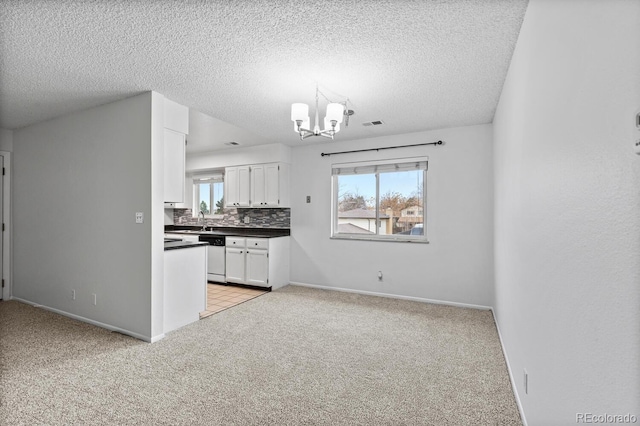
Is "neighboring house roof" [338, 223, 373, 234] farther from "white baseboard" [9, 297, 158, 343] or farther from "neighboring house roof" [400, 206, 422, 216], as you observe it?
"white baseboard" [9, 297, 158, 343]

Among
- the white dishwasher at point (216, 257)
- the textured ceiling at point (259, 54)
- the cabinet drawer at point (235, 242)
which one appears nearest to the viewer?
the textured ceiling at point (259, 54)

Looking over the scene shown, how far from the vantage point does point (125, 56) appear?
2.40 meters

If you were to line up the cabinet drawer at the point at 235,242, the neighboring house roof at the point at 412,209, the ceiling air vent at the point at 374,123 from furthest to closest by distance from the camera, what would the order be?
the cabinet drawer at the point at 235,242
the neighboring house roof at the point at 412,209
the ceiling air vent at the point at 374,123

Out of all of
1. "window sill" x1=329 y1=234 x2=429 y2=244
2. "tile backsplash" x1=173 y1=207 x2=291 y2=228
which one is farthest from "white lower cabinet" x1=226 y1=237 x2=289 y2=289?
"window sill" x1=329 y1=234 x2=429 y2=244

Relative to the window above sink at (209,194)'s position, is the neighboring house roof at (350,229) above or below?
below

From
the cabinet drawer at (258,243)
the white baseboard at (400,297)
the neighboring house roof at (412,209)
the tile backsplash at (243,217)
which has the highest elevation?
the neighboring house roof at (412,209)

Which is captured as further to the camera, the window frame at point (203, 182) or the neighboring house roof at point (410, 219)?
the window frame at point (203, 182)

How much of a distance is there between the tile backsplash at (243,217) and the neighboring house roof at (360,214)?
108 cm

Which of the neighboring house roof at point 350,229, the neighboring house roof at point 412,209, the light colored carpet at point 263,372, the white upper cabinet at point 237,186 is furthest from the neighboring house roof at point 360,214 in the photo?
the white upper cabinet at point 237,186

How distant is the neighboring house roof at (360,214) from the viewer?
4.97 meters

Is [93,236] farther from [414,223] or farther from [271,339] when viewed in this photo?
[414,223]

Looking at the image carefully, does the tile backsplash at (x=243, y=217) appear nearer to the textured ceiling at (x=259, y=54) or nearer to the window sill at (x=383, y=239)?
the window sill at (x=383, y=239)

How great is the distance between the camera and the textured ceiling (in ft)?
6.13

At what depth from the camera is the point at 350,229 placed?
5.16 meters
